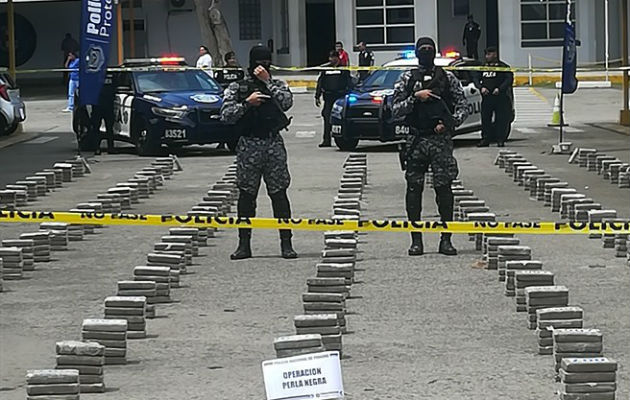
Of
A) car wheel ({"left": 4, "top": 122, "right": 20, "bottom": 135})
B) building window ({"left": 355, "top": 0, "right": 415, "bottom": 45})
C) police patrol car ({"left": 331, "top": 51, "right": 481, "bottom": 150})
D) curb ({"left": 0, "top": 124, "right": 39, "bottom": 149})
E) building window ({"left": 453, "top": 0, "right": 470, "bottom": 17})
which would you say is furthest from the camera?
building window ({"left": 453, "top": 0, "right": 470, "bottom": 17})

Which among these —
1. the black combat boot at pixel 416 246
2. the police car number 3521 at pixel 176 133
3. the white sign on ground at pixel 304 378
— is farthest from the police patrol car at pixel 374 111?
the white sign on ground at pixel 304 378

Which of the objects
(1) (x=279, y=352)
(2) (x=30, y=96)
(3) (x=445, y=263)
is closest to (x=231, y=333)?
(1) (x=279, y=352)

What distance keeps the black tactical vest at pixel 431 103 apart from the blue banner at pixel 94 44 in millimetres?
9636

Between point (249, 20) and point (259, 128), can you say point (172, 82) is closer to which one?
point (259, 128)

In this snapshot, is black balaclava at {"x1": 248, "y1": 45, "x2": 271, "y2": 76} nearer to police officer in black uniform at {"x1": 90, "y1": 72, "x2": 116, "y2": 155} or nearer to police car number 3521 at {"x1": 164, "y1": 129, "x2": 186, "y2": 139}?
police car number 3521 at {"x1": 164, "y1": 129, "x2": 186, "y2": 139}

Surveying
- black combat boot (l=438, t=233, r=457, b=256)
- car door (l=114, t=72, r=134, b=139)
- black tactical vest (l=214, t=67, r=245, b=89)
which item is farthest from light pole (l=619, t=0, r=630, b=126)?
black combat boot (l=438, t=233, r=457, b=256)

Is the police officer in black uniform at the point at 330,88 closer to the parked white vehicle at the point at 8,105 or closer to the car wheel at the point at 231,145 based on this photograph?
the car wheel at the point at 231,145

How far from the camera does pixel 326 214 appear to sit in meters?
15.8

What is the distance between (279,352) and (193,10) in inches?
1739

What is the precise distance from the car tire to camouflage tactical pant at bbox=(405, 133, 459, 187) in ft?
39.4

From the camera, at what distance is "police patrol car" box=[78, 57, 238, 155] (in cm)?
2405

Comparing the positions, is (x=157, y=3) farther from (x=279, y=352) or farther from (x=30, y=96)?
(x=279, y=352)

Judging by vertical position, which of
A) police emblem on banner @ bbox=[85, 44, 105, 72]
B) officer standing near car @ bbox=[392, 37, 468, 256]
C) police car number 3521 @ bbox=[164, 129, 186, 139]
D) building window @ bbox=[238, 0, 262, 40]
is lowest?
police car number 3521 @ bbox=[164, 129, 186, 139]

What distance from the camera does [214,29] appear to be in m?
45.7
